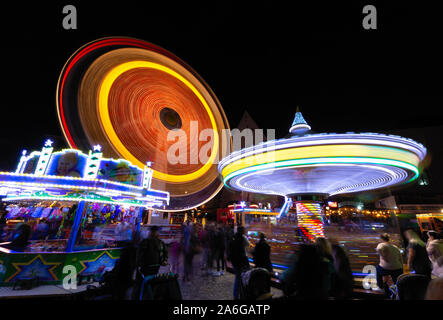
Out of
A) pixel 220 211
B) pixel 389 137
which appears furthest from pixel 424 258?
pixel 220 211

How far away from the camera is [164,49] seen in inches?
615

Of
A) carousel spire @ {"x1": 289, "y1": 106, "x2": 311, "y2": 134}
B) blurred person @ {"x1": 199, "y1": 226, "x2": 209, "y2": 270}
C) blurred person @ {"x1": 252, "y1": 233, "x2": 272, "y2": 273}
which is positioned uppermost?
carousel spire @ {"x1": 289, "y1": 106, "x2": 311, "y2": 134}

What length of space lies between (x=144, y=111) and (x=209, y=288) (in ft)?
45.1

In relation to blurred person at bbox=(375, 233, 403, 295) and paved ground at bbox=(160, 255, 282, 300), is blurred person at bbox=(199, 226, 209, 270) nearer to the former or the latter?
paved ground at bbox=(160, 255, 282, 300)

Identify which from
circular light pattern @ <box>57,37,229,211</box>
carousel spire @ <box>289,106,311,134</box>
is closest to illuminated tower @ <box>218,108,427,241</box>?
carousel spire @ <box>289,106,311,134</box>

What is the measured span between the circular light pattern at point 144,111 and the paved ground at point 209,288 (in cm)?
894

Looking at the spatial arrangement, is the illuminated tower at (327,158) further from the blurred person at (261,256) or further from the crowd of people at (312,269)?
the blurred person at (261,256)

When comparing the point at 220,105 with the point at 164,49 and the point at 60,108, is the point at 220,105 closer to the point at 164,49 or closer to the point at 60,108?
the point at 164,49

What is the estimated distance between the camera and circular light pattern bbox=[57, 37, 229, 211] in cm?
1148

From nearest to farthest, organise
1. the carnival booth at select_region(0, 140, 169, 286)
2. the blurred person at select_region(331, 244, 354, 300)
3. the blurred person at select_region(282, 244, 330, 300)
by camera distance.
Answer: the blurred person at select_region(282, 244, 330, 300) < the blurred person at select_region(331, 244, 354, 300) < the carnival booth at select_region(0, 140, 169, 286)

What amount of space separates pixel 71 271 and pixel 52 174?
335cm

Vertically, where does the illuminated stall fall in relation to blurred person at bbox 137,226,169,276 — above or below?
above

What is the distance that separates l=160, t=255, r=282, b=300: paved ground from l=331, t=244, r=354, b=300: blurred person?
2511mm

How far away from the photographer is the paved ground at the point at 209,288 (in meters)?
5.04
